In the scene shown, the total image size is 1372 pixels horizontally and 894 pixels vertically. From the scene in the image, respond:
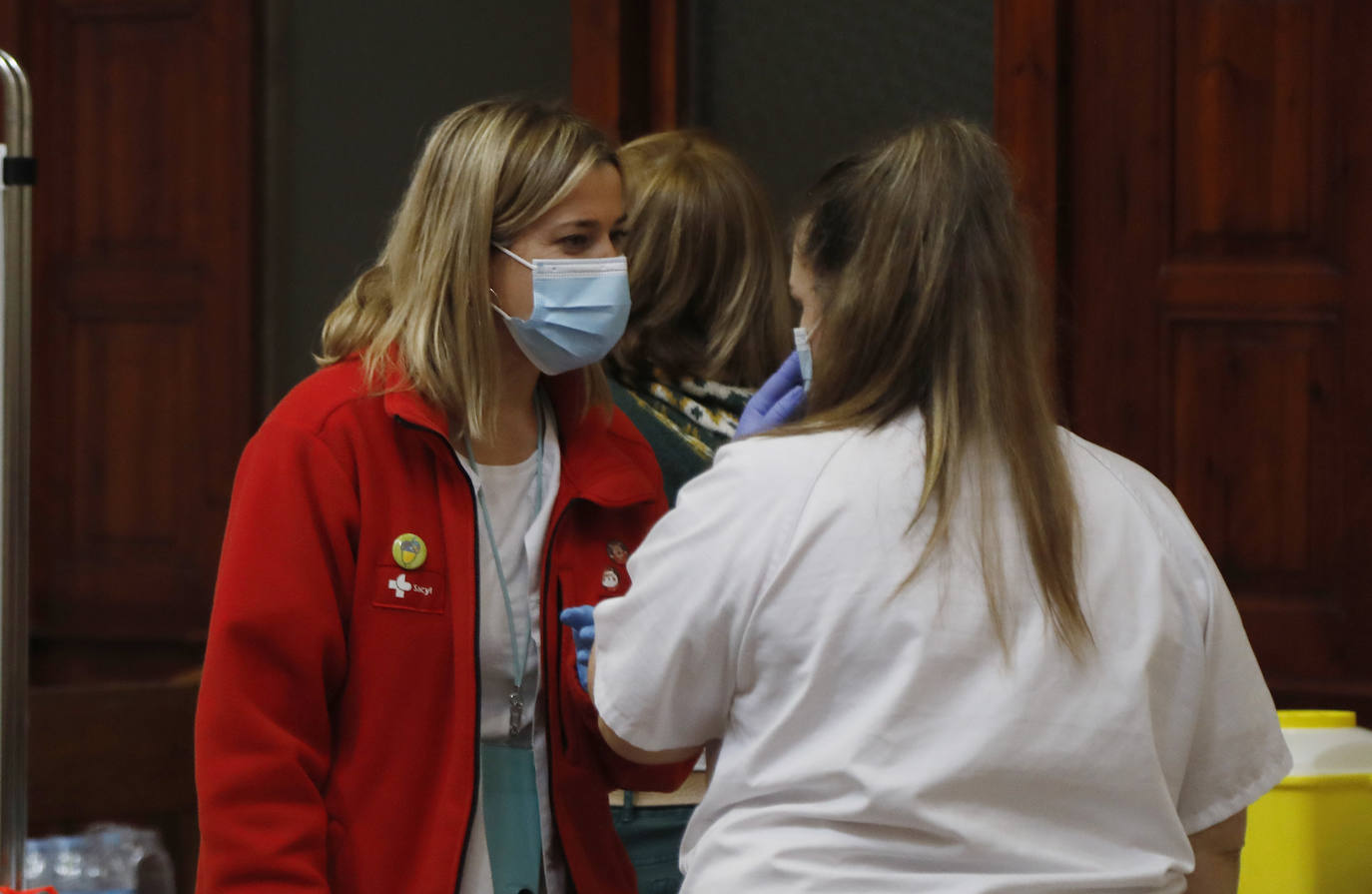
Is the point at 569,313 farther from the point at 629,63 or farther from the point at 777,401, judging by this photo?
the point at 629,63

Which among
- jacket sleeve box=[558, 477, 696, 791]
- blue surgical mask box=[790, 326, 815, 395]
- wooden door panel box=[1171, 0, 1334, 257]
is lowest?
jacket sleeve box=[558, 477, 696, 791]

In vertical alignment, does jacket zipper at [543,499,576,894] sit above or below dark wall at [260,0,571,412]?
below

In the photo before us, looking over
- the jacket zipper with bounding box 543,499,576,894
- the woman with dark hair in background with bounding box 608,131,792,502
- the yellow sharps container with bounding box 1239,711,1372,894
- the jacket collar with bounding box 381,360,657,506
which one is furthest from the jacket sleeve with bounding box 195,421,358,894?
the yellow sharps container with bounding box 1239,711,1372,894

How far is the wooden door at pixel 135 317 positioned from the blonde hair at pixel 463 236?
2.29 meters

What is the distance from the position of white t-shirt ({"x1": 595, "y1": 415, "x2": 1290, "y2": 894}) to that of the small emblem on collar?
36 cm

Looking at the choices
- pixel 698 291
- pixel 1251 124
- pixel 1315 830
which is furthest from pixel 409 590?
pixel 1251 124

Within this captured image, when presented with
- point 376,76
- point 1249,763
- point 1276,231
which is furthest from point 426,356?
Result: point 376,76

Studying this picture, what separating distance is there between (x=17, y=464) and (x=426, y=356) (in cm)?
63

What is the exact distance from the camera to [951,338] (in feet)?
4.50

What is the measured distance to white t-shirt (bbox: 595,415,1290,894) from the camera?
1.28 meters

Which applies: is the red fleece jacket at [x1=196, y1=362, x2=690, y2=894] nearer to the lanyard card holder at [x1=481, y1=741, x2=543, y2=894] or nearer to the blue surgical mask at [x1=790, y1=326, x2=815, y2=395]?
the lanyard card holder at [x1=481, y1=741, x2=543, y2=894]

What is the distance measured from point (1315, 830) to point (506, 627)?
1044 mm

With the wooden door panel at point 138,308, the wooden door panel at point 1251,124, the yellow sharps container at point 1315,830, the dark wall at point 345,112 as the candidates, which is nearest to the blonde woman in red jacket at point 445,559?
the yellow sharps container at point 1315,830

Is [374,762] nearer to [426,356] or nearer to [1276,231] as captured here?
[426,356]
